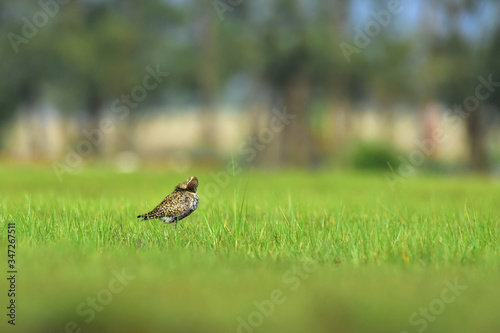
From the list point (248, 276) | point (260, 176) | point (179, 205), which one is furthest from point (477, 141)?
point (248, 276)

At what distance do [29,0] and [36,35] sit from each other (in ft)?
8.56

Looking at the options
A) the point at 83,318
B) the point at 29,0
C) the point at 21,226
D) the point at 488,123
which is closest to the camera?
the point at 83,318

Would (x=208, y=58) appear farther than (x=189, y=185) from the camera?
Yes

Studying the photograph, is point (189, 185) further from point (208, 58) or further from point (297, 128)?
point (297, 128)

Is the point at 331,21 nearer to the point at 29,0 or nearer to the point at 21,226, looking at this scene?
the point at 29,0

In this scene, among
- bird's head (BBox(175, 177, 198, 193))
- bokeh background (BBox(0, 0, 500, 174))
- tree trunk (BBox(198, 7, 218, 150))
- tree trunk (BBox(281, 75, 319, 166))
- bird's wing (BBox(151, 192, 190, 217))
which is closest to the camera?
bird's wing (BBox(151, 192, 190, 217))

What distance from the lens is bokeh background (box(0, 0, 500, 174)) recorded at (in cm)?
2116

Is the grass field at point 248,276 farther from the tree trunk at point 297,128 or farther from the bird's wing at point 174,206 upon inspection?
the tree trunk at point 297,128

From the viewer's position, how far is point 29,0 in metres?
26.7

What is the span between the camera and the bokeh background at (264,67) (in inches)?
833

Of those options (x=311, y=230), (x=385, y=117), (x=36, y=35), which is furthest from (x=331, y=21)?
(x=311, y=230)

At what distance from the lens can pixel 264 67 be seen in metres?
24.0

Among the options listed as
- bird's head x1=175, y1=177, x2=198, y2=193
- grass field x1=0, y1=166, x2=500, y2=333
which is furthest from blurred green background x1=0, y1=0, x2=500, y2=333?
bird's head x1=175, y1=177, x2=198, y2=193

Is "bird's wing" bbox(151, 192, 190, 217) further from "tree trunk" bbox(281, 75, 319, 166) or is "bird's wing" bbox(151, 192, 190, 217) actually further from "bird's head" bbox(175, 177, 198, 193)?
"tree trunk" bbox(281, 75, 319, 166)
